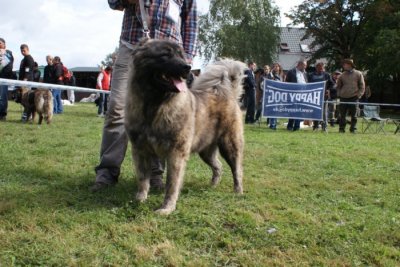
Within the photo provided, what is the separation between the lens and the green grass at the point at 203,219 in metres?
2.54

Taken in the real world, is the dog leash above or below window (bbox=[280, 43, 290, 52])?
below

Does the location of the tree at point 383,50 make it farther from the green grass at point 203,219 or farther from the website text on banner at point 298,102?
the green grass at point 203,219

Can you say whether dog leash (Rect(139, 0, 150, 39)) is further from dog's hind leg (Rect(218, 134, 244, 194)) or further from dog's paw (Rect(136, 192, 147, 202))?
dog's paw (Rect(136, 192, 147, 202))

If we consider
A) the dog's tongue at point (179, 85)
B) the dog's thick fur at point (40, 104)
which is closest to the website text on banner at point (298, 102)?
the dog's thick fur at point (40, 104)

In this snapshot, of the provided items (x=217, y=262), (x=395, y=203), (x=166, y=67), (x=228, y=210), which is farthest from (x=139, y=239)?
(x=395, y=203)

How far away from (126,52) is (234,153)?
145 centimetres

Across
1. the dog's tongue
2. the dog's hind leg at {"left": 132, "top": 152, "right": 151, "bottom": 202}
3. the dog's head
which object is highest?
the dog's head

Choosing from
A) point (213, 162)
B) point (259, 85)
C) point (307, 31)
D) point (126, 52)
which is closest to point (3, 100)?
point (126, 52)

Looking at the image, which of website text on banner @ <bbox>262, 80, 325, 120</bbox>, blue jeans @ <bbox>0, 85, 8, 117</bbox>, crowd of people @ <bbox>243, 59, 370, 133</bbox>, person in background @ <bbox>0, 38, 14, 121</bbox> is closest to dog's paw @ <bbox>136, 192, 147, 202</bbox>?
person in background @ <bbox>0, 38, 14, 121</bbox>

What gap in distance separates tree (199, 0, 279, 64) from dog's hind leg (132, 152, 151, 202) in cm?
3252

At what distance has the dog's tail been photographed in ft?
13.6

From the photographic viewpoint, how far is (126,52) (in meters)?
3.94

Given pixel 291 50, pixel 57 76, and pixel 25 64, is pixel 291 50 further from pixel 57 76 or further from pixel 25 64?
pixel 25 64

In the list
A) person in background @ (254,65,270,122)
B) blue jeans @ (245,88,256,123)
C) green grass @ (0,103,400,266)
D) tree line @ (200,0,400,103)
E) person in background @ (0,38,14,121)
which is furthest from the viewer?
tree line @ (200,0,400,103)
